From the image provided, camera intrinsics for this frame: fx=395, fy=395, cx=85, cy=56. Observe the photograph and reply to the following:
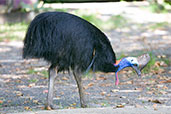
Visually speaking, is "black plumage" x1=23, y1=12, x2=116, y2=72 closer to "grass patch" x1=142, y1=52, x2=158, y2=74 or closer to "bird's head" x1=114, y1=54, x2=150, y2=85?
"bird's head" x1=114, y1=54, x2=150, y2=85

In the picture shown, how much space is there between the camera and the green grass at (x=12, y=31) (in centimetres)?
1126

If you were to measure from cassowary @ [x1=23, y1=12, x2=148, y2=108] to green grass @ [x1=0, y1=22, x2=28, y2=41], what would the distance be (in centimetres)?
663

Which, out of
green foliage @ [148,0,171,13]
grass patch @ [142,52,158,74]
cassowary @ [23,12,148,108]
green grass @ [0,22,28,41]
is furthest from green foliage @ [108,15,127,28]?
cassowary @ [23,12,148,108]

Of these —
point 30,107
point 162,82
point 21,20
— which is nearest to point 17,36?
point 21,20

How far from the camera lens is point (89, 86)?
6.47m

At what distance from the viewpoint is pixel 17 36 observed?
11375mm

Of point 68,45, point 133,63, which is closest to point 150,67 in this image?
point 133,63

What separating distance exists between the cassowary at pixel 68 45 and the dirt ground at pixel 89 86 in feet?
1.38

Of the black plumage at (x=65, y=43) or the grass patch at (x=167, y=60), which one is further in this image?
the grass patch at (x=167, y=60)

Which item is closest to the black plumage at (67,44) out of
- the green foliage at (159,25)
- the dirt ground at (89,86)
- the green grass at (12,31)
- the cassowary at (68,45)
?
the cassowary at (68,45)

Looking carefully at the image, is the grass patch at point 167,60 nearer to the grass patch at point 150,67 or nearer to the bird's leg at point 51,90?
the grass patch at point 150,67

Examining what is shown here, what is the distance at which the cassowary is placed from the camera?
457 cm

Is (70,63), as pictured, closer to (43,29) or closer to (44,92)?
(43,29)

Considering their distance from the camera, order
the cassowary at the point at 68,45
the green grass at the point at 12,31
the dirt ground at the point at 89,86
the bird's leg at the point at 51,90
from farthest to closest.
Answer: the green grass at the point at 12,31
the dirt ground at the point at 89,86
the bird's leg at the point at 51,90
the cassowary at the point at 68,45
